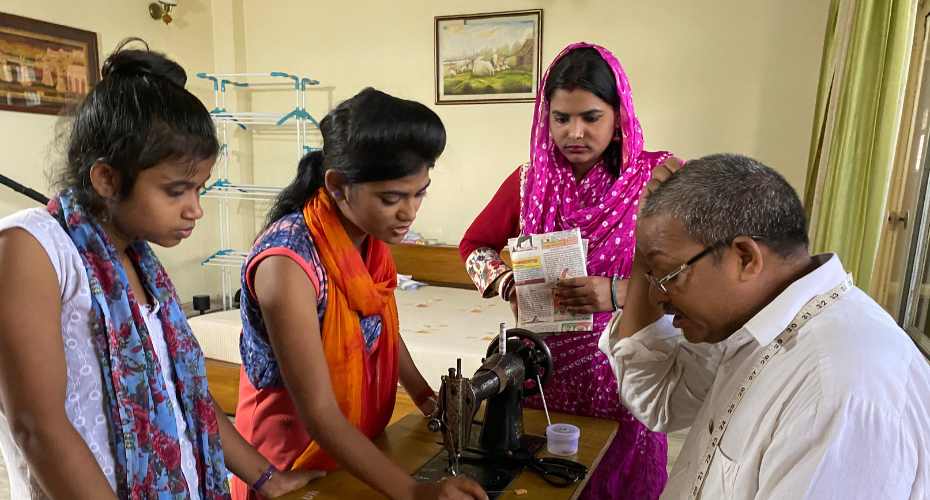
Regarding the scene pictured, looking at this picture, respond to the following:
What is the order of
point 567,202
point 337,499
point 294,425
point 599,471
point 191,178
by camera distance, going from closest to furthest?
1. point 191,178
2. point 337,499
3. point 294,425
4. point 599,471
5. point 567,202

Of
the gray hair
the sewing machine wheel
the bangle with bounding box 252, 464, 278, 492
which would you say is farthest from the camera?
the sewing machine wheel

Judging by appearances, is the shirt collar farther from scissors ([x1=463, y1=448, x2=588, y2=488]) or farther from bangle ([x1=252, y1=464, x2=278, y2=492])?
bangle ([x1=252, y1=464, x2=278, y2=492])

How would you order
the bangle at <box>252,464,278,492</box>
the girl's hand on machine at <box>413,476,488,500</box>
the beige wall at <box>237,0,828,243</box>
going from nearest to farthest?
the girl's hand on machine at <box>413,476,488,500</box> < the bangle at <box>252,464,278,492</box> < the beige wall at <box>237,0,828,243</box>

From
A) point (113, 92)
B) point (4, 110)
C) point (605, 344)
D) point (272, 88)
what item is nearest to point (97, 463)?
point (113, 92)

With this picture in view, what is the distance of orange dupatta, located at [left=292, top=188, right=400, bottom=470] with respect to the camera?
3.68 feet

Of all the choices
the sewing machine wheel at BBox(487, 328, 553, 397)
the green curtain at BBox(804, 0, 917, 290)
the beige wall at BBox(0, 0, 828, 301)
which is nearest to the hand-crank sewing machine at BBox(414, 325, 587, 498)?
the sewing machine wheel at BBox(487, 328, 553, 397)

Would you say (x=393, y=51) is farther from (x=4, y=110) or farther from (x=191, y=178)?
(x=191, y=178)

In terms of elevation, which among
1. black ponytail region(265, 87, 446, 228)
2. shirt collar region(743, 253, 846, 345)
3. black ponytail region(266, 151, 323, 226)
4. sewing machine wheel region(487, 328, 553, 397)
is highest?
black ponytail region(265, 87, 446, 228)

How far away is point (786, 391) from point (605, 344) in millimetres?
511

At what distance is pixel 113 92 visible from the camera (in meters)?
0.86

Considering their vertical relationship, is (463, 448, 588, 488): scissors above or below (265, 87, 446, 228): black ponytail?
below

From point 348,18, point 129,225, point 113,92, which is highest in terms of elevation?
point 348,18

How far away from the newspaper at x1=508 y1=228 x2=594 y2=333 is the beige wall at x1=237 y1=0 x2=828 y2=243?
8.29 feet

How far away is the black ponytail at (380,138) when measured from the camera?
1.06 metres
